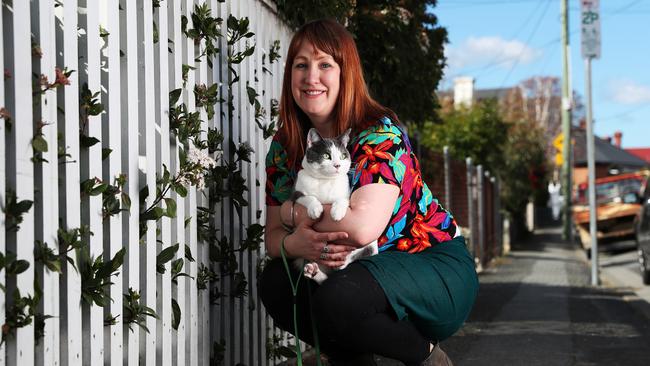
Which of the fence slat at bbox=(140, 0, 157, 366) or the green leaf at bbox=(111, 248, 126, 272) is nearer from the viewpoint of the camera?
the green leaf at bbox=(111, 248, 126, 272)

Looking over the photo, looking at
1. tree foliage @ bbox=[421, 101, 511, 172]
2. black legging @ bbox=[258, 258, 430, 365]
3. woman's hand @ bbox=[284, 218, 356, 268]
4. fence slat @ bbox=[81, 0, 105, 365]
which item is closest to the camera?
fence slat @ bbox=[81, 0, 105, 365]

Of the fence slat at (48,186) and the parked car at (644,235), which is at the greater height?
the fence slat at (48,186)

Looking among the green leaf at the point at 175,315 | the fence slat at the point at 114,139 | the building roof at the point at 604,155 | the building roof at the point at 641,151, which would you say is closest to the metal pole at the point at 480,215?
the green leaf at the point at 175,315

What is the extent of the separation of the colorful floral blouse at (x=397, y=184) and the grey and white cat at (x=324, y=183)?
60 mm

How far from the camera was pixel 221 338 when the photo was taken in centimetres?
340

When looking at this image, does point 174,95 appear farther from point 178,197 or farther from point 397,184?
point 397,184

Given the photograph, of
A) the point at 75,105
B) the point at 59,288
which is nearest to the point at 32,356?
the point at 59,288

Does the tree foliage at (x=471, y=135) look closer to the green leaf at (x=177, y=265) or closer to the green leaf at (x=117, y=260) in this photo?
the green leaf at (x=177, y=265)

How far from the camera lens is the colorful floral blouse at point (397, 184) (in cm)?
275

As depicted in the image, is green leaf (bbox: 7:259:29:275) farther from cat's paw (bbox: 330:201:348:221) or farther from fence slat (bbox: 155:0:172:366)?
cat's paw (bbox: 330:201:348:221)

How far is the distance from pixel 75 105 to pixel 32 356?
2.19 ft

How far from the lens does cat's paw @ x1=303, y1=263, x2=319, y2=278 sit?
106 inches

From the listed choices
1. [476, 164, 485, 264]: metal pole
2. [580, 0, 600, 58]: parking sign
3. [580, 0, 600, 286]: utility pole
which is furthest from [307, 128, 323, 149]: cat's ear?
[476, 164, 485, 264]: metal pole

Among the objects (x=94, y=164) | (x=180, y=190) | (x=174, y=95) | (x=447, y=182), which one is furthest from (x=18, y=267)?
(x=447, y=182)
